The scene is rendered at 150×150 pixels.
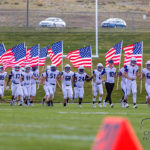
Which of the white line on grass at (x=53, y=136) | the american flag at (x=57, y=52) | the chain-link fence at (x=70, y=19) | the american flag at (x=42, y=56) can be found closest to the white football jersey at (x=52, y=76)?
the american flag at (x=57, y=52)

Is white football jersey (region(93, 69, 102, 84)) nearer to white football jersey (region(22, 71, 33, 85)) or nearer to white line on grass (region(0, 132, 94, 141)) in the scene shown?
white football jersey (region(22, 71, 33, 85))

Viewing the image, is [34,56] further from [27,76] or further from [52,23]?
[52,23]

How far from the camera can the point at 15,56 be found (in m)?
33.3

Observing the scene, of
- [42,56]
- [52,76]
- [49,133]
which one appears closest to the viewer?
[49,133]

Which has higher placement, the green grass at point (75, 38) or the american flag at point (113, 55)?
the green grass at point (75, 38)

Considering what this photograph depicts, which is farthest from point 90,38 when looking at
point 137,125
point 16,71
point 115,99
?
point 137,125

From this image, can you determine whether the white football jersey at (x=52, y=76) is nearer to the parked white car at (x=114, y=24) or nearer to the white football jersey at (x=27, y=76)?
the white football jersey at (x=27, y=76)

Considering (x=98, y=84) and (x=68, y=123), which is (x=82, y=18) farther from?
(x=68, y=123)

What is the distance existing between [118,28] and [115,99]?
85.9 ft

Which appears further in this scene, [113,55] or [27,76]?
[113,55]

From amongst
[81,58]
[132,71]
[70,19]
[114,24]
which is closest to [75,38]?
[114,24]

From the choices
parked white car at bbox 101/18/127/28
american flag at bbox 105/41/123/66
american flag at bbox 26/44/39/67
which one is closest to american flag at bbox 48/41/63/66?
american flag at bbox 26/44/39/67

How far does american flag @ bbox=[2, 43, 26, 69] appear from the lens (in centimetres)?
3306

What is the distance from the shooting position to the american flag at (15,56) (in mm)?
33062
